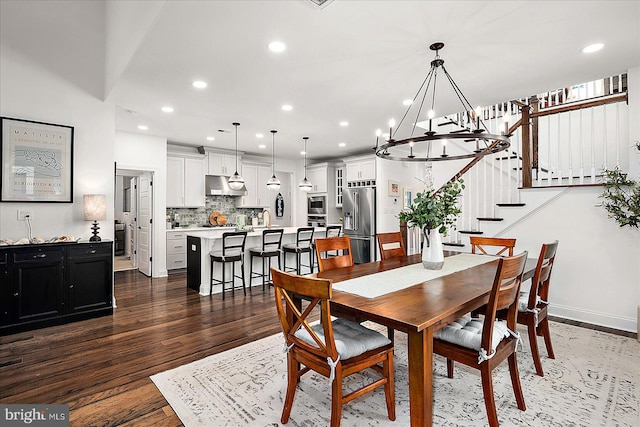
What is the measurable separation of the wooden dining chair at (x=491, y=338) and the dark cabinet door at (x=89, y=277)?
150 inches

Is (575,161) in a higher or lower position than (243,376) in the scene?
higher

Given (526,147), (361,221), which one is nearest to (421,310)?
(526,147)

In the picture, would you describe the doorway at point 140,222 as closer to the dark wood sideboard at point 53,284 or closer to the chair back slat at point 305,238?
the dark wood sideboard at point 53,284

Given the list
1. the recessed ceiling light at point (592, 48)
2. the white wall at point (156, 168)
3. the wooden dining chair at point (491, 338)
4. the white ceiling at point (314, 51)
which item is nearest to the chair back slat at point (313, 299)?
the wooden dining chair at point (491, 338)

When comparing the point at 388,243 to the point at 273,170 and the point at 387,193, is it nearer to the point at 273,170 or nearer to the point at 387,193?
the point at 387,193

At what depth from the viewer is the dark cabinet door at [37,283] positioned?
3322mm

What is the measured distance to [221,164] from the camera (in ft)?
23.8

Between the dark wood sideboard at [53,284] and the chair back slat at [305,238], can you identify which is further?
the chair back slat at [305,238]

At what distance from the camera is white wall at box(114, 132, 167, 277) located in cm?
570

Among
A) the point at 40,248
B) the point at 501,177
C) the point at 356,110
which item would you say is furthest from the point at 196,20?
the point at 501,177

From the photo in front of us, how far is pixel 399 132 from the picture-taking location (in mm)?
5555

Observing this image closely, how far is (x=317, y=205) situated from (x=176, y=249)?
11.6 ft

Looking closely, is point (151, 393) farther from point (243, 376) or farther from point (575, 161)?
point (575, 161)

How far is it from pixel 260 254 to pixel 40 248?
2.59 m
